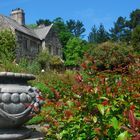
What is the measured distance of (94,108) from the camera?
11.8 feet

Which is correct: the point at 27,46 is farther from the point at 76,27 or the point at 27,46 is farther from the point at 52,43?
the point at 76,27

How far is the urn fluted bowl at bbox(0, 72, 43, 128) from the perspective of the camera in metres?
6.09

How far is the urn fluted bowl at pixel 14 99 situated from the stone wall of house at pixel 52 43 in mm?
42360

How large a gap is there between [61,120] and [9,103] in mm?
1994

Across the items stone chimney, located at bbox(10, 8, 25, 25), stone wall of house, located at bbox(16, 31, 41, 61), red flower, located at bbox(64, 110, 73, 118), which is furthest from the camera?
stone chimney, located at bbox(10, 8, 25, 25)

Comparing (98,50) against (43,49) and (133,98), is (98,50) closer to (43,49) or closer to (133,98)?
(43,49)

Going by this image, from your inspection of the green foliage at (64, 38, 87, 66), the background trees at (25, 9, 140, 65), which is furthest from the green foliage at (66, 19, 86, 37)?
the green foliage at (64, 38, 87, 66)

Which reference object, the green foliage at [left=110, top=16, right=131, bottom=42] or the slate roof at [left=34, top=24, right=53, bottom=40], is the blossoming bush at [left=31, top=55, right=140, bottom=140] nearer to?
the slate roof at [left=34, top=24, right=53, bottom=40]

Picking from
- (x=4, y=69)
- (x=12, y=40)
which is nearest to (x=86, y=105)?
(x=4, y=69)

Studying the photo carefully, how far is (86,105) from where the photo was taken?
369cm

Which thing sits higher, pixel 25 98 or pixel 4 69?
pixel 4 69

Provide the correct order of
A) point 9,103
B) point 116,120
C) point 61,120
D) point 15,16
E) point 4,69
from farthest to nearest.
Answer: point 15,16, point 4,69, point 9,103, point 61,120, point 116,120

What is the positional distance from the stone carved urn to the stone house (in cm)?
3418

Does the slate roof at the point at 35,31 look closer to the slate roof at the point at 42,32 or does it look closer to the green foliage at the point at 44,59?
the slate roof at the point at 42,32
